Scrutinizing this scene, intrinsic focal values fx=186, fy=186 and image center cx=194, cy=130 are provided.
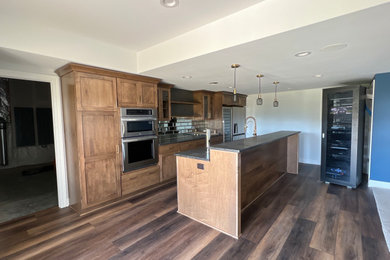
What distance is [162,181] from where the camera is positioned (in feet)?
12.7

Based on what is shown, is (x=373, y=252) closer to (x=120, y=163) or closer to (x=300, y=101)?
(x=120, y=163)

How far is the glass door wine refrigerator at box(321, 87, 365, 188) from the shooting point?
356 cm

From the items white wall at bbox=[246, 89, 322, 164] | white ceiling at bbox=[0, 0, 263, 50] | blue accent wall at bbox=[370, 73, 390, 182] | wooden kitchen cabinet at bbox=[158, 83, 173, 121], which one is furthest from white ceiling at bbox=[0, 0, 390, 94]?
white wall at bbox=[246, 89, 322, 164]

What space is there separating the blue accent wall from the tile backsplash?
12.4ft

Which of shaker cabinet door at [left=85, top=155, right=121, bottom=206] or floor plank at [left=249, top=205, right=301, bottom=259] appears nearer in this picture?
floor plank at [left=249, top=205, right=301, bottom=259]

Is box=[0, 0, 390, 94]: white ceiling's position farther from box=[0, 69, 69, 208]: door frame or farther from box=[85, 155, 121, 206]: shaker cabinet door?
box=[85, 155, 121, 206]: shaker cabinet door

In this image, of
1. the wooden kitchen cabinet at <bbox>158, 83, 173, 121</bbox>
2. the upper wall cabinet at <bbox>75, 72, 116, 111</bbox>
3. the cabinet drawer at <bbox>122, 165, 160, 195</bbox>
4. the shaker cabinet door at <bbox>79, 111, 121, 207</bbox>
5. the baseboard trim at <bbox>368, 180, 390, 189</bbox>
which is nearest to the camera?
the upper wall cabinet at <bbox>75, 72, 116, 111</bbox>

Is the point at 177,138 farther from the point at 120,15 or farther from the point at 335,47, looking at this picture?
the point at 335,47

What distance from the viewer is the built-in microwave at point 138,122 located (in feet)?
10.2

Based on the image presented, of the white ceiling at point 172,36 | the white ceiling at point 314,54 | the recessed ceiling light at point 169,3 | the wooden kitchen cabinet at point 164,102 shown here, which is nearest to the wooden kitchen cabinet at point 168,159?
the wooden kitchen cabinet at point 164,102

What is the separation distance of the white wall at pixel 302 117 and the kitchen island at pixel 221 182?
2884mm

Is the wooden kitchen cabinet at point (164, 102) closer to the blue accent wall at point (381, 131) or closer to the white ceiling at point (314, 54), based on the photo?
the white ceiling at point (314, 54)

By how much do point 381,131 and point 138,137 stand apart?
4.53 metres

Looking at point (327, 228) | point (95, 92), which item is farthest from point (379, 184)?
point (95, 92)
